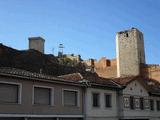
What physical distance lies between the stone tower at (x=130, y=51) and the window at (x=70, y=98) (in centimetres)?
3460

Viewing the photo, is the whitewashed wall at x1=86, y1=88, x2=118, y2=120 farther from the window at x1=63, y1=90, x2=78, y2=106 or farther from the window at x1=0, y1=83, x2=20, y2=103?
the window at x1=0, y1=83, x2=20, y2=103

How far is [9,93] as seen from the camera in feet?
76.0

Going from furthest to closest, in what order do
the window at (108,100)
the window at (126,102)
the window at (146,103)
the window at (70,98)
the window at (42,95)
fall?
the window at (146,103), the window at (126,102), the window at (108,100), the window at (70,98), the window at (42,95)

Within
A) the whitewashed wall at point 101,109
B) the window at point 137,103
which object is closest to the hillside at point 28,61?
the whitewashed wall at point 101,109

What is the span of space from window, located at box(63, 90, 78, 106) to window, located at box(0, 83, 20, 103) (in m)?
5.01

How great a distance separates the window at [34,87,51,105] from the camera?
25109 mm

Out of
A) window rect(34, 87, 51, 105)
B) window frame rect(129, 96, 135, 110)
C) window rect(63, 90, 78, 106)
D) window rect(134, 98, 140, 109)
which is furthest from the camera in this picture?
window rect(134, 98, 140, 109)

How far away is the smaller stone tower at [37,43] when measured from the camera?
51219 millimetres

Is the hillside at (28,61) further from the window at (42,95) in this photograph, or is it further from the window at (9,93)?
the window at (9,93)

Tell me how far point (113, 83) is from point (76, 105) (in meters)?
6.34

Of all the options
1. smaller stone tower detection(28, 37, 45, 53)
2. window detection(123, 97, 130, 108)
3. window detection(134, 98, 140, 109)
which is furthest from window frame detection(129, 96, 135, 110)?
smaller stone tower detection(28, 37, 45, 53)

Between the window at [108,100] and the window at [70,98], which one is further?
the window at [108,100]

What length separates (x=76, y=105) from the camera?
28656mm

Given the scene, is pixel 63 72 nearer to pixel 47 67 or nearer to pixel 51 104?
pixel 47 67
